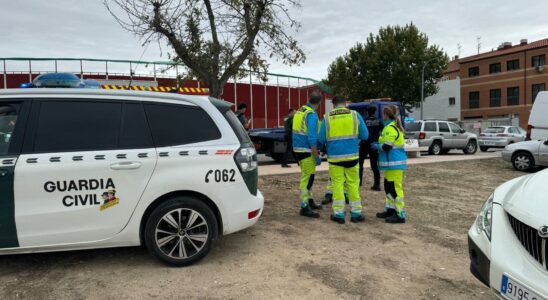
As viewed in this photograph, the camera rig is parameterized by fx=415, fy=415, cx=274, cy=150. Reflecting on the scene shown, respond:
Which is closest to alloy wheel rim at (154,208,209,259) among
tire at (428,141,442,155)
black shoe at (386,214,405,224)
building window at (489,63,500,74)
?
black shoe at (386,214,405,224)

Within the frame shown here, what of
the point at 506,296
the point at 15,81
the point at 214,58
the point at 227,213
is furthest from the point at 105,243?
the point at 15,81

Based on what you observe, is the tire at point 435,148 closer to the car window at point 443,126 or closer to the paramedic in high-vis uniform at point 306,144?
the car window at point 443,126

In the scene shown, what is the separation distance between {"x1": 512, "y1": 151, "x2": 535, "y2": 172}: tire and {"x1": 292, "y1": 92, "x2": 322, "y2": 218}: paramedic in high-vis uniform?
8759mm

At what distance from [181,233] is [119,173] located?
80 centimetres

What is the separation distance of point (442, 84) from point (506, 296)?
53.2m

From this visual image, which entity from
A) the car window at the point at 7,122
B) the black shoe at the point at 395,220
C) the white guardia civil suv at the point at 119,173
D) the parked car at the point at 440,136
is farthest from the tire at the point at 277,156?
the car window at the point at 7,122

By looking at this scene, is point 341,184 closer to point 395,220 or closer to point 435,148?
point 395,220

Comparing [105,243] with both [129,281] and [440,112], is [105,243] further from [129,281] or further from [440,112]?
[440,112]

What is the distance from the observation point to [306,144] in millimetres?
5941

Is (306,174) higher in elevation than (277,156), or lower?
higher

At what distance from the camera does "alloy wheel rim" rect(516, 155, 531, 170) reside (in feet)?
38.9

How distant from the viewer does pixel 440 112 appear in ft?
169

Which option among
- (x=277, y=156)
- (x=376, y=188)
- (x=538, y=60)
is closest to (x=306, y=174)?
(x=376, y=188)

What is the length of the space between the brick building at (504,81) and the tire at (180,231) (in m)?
44.8
